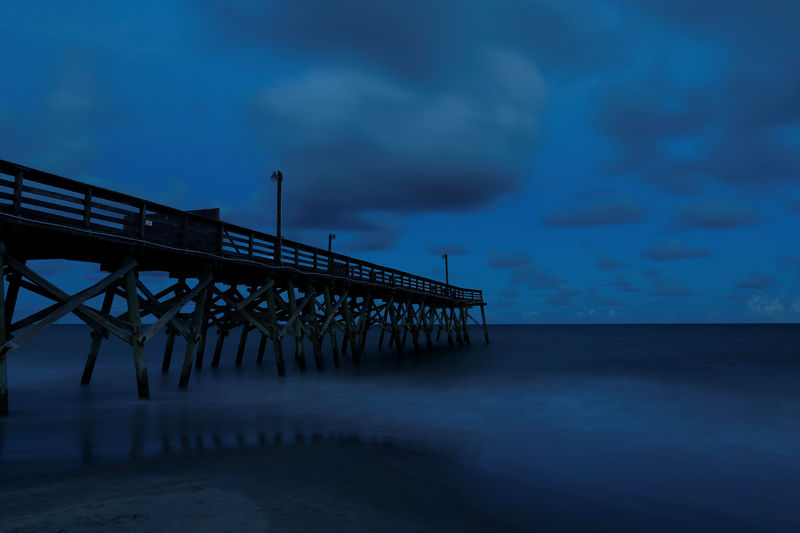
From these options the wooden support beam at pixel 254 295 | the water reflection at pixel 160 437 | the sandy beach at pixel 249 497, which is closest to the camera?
the sandy beach at pixel 249 497

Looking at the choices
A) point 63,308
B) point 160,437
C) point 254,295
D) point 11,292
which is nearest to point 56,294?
point 63,308

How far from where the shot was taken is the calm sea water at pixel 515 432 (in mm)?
6273

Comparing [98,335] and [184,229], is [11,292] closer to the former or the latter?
[98,335]

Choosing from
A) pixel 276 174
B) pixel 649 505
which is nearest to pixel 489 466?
pixel 649 505

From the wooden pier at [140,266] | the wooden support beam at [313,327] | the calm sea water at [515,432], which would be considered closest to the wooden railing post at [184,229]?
the wooden pier at [140,266]

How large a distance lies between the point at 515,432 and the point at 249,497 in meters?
6.69

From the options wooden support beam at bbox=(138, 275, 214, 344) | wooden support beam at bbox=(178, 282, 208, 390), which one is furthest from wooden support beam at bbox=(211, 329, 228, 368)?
wooden support beam at bbox=(138, 275, 214, 344)

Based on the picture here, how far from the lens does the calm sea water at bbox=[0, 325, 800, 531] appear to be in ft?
20.6

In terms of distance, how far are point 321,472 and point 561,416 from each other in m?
8.06

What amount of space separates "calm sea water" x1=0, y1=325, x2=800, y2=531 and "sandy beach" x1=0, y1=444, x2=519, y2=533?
0.67 meters

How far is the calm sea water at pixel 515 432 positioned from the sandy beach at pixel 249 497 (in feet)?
2.19

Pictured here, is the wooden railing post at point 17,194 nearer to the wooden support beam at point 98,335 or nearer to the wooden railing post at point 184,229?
the wooden railing post at point 184,229

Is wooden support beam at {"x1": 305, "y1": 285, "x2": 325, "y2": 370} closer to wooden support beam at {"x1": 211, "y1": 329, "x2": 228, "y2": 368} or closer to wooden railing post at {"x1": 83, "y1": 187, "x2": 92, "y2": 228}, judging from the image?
wooden support beam at {"x1": 211, "y1": 329, "x2": 228, "y2": 368}

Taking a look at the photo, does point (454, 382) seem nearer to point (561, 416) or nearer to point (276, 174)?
point (561, 416)
